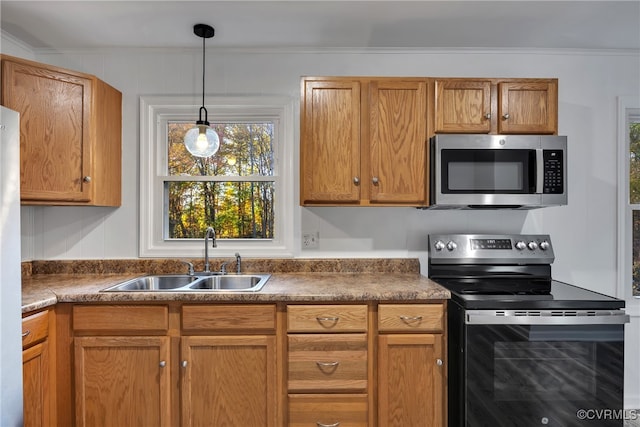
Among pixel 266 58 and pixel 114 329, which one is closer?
pixel 114 329

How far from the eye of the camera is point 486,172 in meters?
2.03

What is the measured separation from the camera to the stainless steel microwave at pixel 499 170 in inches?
78.0

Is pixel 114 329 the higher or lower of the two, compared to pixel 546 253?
lower

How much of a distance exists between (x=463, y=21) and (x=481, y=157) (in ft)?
2.53

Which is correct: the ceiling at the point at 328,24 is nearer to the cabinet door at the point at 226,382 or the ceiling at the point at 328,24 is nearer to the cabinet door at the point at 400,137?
the cabinet door at the point at 400,137

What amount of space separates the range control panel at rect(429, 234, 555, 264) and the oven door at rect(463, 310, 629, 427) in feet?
2.07

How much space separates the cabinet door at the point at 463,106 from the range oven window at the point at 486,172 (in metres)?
0.16

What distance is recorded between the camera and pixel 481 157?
2.02 m

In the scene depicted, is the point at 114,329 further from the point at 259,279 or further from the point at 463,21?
the point at 463,21

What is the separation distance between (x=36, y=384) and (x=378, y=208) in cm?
198

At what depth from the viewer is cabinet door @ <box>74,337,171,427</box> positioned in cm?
176

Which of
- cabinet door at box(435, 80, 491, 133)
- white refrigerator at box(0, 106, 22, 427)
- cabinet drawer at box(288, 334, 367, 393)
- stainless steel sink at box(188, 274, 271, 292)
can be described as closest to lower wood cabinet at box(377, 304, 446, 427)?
cabinet drawer at box(288, 334, 367, 393)

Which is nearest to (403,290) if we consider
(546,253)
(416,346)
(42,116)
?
(416,346)

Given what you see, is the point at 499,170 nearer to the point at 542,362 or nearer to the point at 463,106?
the point at 463,106
